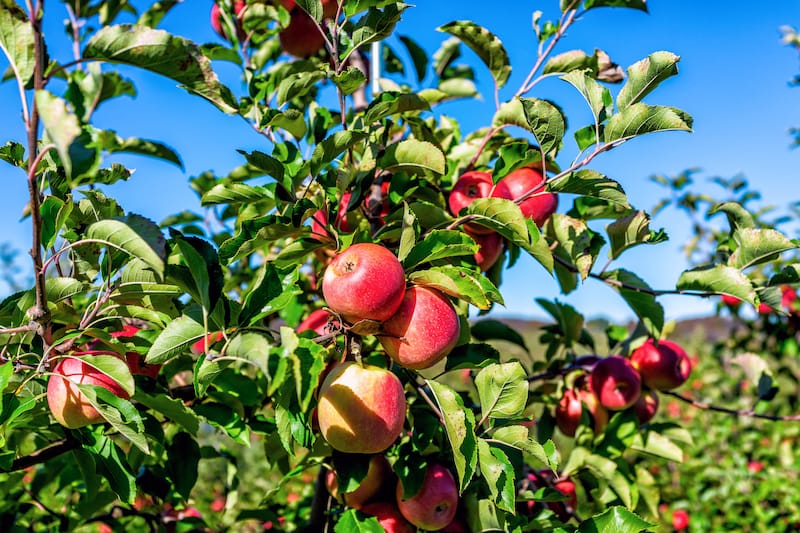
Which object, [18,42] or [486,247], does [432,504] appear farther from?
[18,42]

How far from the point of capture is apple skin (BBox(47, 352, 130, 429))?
1.01m

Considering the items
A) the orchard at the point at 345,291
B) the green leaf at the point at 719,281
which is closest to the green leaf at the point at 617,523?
the orchard at the point at 345,291

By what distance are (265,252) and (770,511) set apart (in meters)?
2.78

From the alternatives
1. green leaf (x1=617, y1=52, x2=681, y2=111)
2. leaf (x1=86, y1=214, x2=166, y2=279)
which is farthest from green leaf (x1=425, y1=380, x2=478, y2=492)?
green leaf (x1=617, y1=52, x2=681, y2=111)

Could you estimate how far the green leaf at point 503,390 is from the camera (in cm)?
109

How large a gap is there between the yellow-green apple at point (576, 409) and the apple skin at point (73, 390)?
3.84 ft

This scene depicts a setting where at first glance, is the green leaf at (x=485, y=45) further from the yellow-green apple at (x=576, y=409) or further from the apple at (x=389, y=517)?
the apple at (x=389, y=517)

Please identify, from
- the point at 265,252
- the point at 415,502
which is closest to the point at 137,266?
the point at 415,502

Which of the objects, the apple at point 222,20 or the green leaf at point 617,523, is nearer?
the green leaf at point 617,523

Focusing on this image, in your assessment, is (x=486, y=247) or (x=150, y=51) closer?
(x=150, y=51)

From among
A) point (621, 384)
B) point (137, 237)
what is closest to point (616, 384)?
point (621, 384)

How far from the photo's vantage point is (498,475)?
1.01 m

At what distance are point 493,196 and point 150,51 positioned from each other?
2.47 feet

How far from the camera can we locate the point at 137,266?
1.03 metres
